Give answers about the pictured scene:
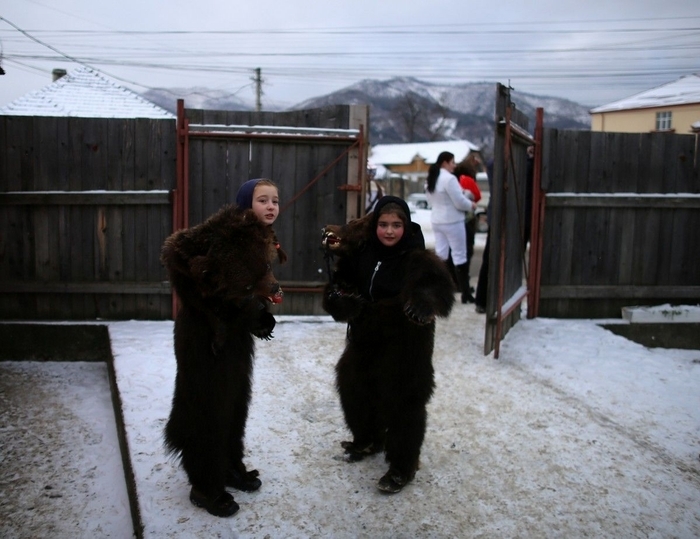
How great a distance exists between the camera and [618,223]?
22.9 feet

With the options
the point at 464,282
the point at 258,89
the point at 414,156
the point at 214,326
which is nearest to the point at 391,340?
the point at 214,326

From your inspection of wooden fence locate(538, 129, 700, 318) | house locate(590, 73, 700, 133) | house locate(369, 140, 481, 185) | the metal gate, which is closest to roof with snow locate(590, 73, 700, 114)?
house locate(590, 73, 700, 133)

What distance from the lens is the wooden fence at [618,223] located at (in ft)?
22.5

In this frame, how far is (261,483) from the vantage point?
11.0 feet

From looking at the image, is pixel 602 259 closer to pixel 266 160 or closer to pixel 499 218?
pixel 499 218

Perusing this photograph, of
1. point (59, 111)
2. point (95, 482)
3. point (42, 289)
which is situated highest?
point (59, 111)

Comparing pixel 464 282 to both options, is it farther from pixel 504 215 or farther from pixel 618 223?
pixel 504 215

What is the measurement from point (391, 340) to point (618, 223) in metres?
4.77

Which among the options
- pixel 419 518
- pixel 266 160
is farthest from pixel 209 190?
pixel 419 518

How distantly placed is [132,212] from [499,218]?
3823mm

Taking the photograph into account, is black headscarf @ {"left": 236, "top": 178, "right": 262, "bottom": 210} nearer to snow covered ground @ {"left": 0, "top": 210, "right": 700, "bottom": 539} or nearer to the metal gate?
snow covered ground @ {"left": 0, "top": 210, "right": 700, "bottom": 539}

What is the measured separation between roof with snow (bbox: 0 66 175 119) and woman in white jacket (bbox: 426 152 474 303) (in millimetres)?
12869

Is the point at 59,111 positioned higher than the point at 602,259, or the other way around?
the point at 59,111

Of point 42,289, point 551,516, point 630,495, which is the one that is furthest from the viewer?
point 42,289
